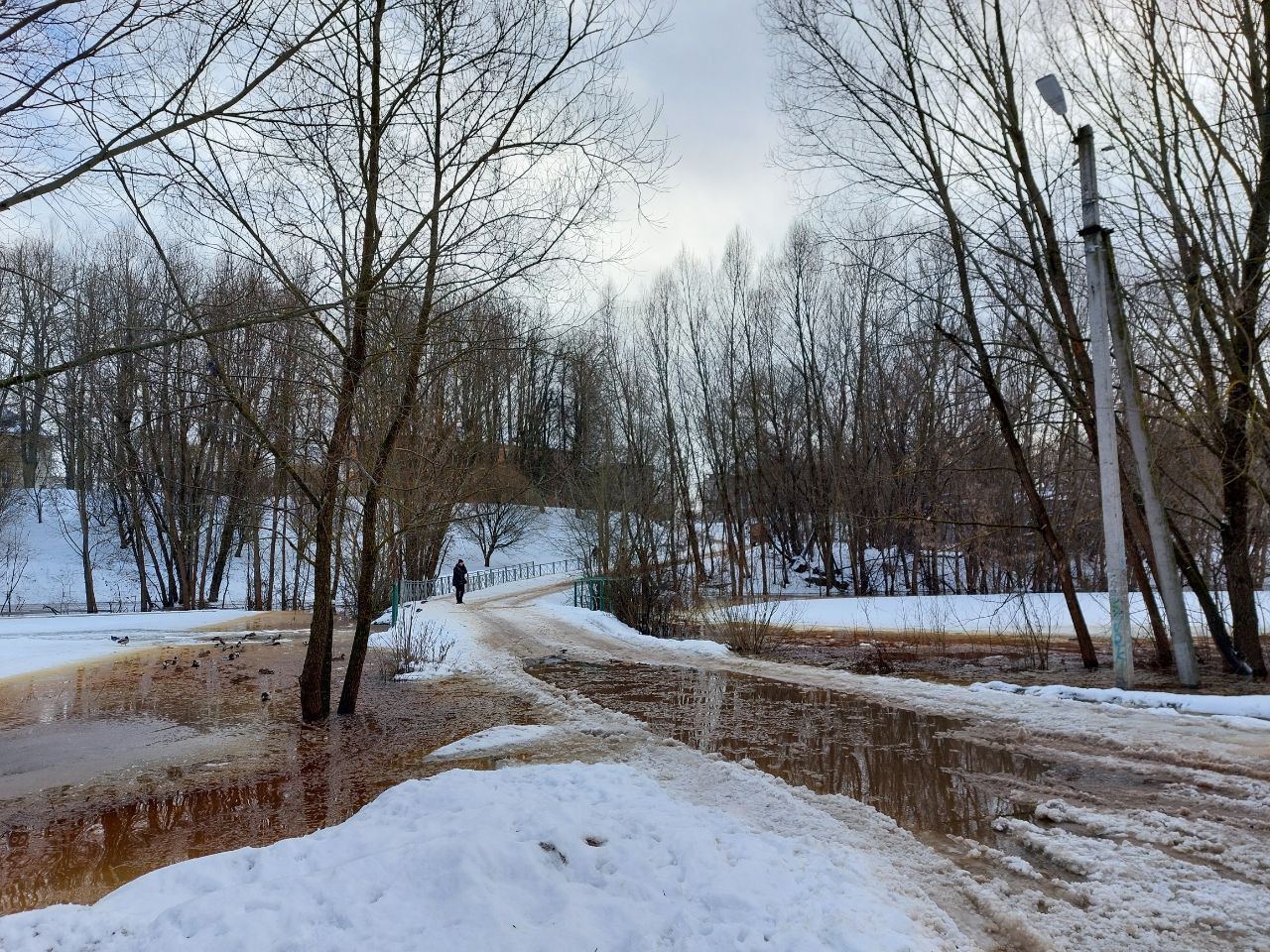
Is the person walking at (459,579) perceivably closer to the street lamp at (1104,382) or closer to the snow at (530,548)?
the snow at (530,548)

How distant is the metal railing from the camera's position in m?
29.2

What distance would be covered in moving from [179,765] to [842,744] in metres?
6.66

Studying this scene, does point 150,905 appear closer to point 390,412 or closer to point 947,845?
point 947,845

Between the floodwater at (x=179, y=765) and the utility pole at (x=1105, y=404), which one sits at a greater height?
the utility pole at (x=1105, y=404)

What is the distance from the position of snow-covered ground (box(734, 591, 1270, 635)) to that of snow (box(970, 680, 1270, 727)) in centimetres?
774

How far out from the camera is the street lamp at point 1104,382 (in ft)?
27.6

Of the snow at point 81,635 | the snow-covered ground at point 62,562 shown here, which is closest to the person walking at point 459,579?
the snow-covered ground at point 62,562

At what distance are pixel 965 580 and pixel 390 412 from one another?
2773cm

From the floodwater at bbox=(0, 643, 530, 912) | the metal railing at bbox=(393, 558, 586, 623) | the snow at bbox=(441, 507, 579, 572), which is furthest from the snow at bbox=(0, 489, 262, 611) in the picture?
the floodwater at bbox=(0, 643, 530, 912)

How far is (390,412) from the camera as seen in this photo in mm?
8078

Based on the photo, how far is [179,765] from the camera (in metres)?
7.91

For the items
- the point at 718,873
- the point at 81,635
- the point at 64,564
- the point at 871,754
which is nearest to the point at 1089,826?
the point at 871,754

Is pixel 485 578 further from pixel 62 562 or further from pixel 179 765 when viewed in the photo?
pixel 179 765

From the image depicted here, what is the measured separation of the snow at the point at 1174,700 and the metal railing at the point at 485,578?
17.0 metres
